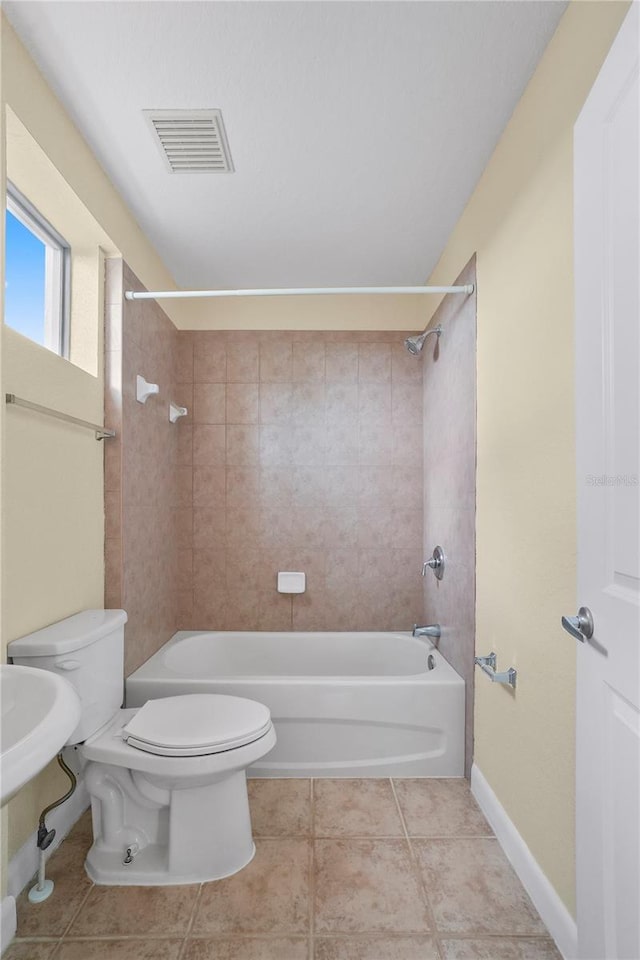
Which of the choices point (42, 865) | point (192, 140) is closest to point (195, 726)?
point (42, 865)

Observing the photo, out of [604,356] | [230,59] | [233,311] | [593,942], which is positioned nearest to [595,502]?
[604,356]

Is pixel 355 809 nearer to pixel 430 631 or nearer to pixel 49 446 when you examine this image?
pixel 430 631

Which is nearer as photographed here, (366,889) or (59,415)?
(366,889)

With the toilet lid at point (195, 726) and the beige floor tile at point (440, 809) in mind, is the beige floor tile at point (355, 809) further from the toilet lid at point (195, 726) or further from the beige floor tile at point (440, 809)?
the toilet lid at point (195, 726)

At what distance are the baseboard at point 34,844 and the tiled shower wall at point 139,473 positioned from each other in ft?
1.70

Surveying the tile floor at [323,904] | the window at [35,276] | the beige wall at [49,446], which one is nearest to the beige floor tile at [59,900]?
the tile floor at [323,904]

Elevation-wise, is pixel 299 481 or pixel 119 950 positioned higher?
pixel 299 481

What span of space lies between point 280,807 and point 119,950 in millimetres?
764

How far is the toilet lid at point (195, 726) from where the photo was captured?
5.49 feet

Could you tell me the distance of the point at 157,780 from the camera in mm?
1701

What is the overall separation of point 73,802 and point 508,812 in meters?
1.52

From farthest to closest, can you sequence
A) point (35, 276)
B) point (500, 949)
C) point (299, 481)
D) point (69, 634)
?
point (299, 481) → point (35, 276) → point (69, 634) → point (500, 949)

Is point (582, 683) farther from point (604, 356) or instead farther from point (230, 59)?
point (230, 59)

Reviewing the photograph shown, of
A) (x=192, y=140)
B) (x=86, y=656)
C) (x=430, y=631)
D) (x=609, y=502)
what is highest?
(x=192, y=140)
